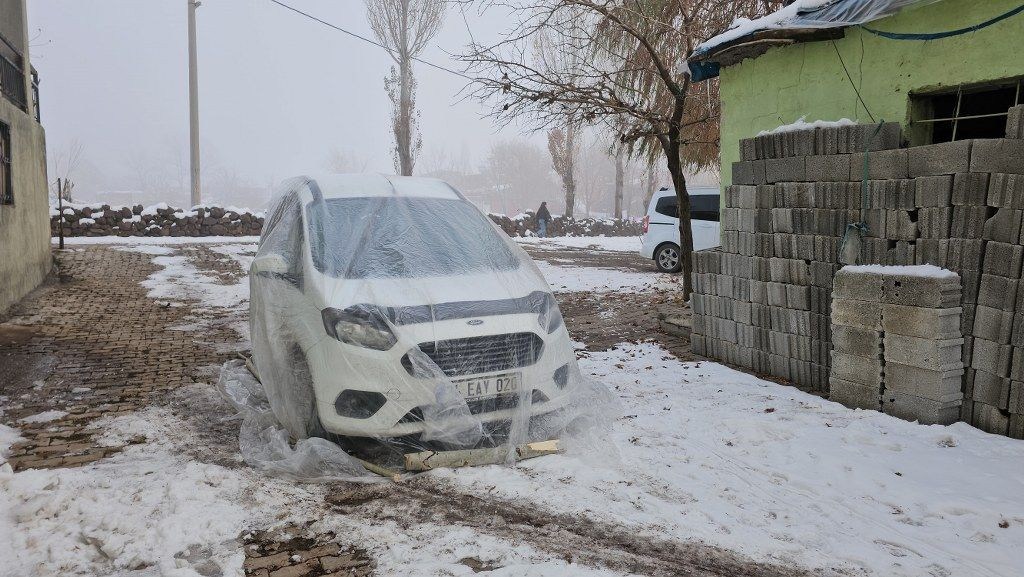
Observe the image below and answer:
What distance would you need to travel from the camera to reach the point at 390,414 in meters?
4.03

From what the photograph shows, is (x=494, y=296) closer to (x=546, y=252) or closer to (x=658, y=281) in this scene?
(x=658, y=281)

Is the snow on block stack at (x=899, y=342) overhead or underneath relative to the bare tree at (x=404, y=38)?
underneath

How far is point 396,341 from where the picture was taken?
13.3 feet

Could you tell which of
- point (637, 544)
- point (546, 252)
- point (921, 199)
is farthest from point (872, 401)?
point (546, 252)

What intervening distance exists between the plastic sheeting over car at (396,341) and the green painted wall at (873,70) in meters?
3.59

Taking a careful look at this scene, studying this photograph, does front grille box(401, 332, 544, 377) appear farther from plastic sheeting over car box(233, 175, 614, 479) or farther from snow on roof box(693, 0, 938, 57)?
snow on roof box(693, 0, 938, 57)

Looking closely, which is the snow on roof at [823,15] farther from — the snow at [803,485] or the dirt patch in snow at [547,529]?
the dirt patch in snow at [547,529]

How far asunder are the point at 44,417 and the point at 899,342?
619 cm

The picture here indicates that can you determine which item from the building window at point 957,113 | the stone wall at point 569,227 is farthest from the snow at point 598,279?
the stone wall at point 569,227

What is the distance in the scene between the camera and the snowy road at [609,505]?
3084mm

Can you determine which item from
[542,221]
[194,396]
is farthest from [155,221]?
[194,396]

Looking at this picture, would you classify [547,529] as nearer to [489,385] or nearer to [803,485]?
[489,385]

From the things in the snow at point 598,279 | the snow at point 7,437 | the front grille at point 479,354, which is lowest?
the snow at point 7,437

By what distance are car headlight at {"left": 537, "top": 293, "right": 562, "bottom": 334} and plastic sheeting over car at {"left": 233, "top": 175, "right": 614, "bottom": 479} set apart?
0.5 inches
